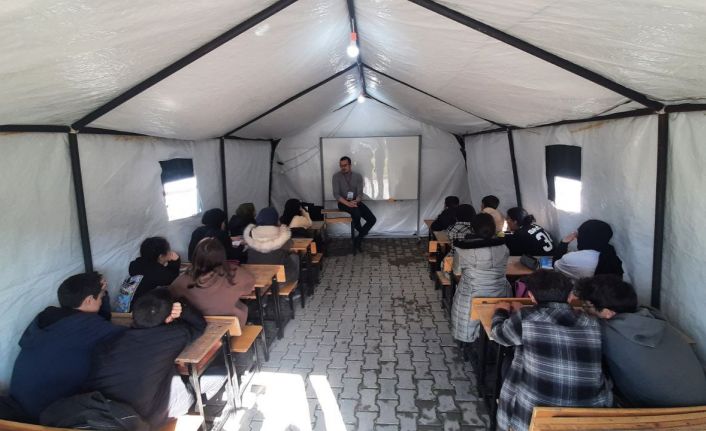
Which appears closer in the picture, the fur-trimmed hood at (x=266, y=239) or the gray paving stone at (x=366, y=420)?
the gray paving stone at (x=366, y=420)

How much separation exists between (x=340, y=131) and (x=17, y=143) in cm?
557

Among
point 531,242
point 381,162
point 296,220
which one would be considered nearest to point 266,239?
point 296,220

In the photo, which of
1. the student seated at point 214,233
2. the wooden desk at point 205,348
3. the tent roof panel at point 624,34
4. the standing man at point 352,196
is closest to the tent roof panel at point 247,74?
the student seated at point 214,233

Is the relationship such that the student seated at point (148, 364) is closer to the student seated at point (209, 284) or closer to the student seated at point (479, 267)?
the student seated at point (209, 284)

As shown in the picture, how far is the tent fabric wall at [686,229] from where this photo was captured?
2.04 m

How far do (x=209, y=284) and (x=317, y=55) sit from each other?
211 centimetres

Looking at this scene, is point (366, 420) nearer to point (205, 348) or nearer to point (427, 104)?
Answer: point (205, 348)

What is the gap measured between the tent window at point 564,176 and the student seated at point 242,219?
11.4ft

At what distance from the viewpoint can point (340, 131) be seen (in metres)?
7.44

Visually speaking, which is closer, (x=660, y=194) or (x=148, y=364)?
(x=148, y=364)

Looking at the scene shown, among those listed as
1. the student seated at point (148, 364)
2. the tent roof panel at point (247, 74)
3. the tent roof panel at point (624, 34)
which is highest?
the tent roof panel at point (247, 74)

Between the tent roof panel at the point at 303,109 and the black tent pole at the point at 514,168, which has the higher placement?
the tent roof panel at the point at 303,109

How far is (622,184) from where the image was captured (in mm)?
2734

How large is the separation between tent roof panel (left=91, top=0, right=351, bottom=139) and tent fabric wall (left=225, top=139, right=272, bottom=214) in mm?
1683
